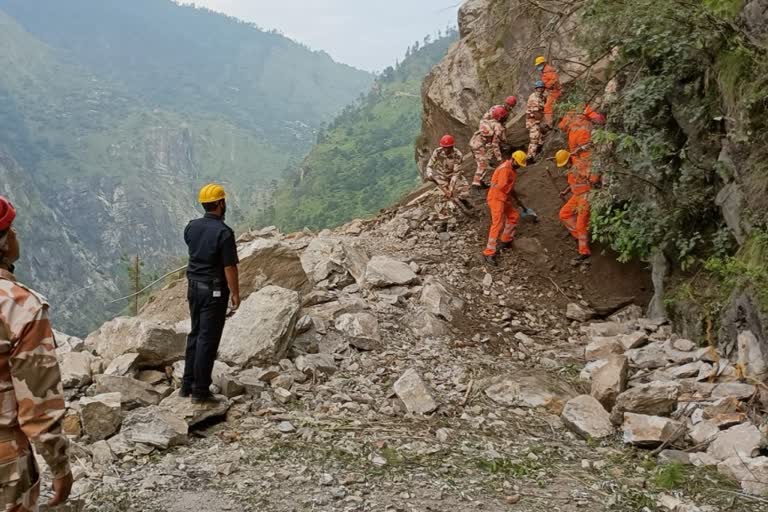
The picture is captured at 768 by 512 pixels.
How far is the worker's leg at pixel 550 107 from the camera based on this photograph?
10.1 metres

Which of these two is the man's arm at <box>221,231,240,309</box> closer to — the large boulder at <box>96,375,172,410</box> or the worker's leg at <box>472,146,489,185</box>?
the large boulder at <box>96,375,172,410</box>

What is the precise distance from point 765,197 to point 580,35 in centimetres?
343

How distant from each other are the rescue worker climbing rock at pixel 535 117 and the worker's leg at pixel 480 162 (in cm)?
74

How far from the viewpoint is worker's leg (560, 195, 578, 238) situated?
344 inches

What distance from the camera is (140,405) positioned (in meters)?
5.33

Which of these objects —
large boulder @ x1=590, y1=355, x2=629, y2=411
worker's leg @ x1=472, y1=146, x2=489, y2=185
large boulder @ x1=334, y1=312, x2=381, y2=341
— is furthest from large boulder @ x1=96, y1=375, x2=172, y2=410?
worker's leg @ x1=472, y1=146, x2=489, y2=185

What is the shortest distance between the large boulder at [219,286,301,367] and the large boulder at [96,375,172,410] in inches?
32.2

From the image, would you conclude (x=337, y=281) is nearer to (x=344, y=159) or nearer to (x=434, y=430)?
(x=434, y=430)

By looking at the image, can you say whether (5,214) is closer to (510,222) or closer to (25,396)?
(25,396)

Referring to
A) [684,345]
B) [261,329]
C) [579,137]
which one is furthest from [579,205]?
[261,329]

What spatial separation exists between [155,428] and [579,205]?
6.10 meters

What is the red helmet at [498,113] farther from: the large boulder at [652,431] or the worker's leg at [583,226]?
the large boulder at [652,431]

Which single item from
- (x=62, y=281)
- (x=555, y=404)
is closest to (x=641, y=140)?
(x=555, y=404)

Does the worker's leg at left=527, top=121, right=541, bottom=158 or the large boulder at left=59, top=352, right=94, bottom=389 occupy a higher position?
the worker's leg at left=527, top=121, right=541, bottom=158
